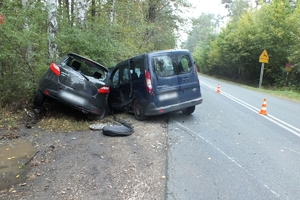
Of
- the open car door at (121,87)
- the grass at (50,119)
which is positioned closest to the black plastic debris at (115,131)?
the grass at (50,119)

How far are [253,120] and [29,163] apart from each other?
6051 mm

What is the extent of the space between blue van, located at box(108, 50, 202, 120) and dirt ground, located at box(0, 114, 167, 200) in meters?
0.99

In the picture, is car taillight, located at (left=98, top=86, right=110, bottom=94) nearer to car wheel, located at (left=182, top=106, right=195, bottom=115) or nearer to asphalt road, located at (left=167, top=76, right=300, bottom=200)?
asphalt road, located at (left=167, top=76, right=300, bottom=200)

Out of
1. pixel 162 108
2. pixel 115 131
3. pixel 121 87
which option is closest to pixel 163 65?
pixel 162 108

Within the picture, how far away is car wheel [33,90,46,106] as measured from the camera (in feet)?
21.2

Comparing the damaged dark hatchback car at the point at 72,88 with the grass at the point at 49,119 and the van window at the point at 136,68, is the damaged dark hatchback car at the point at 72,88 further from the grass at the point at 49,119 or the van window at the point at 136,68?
the van window at the point at 136,68

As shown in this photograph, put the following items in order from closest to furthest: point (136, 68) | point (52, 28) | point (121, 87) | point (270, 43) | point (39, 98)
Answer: point (39, 98), point (136, 68), point (121, 87), point (52, 28), point (270, 43)

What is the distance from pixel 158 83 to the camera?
6.66m

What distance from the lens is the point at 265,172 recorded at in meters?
4.16

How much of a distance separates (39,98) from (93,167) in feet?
10.4

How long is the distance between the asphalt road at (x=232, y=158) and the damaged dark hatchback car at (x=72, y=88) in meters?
1.99

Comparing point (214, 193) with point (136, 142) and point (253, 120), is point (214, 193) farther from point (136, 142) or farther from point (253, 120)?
point (253, 120)

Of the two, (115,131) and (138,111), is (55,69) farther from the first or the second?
(138,111)

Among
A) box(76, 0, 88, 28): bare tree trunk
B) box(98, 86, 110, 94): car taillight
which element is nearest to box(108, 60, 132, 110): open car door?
box(98, 86, 110, 94): car taillight
